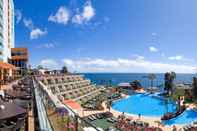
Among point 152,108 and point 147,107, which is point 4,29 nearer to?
point 147,107

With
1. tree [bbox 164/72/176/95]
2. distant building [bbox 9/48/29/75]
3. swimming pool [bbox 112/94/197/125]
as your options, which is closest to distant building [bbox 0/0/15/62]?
distant building [bbox 9/48/29/75]

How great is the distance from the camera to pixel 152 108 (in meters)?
37.0

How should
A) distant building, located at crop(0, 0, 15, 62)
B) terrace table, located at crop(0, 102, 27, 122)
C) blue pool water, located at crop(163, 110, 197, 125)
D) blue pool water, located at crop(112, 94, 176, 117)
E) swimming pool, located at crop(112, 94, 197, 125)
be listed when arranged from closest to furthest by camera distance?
terrace table, located at crop(0, 102, 27, 122) → blue pool water, located at crop(163, 110, 197, 125) → swimming pool, located at crop(112, 94, 197, 125) → blue pool water, located at crop(112, 94, 176, 117) → distant building, located at crop(0, 0, 15, 62)

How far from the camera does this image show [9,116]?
15.0ft

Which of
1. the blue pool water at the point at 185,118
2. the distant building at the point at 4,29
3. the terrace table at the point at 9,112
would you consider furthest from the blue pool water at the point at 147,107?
the terrace table at the point at 9,112

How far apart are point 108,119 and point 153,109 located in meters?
12.7

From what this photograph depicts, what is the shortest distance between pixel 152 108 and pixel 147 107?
100 centimetres

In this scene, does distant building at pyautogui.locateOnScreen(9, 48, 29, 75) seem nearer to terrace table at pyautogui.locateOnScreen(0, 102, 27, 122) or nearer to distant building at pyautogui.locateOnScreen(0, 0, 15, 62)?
distant building at pyautogui.locateOnScreen(0, 0, 15, 62)

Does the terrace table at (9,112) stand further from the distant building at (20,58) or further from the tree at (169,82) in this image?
the distant building at (20,58)

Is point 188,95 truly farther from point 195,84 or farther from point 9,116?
point 9,116

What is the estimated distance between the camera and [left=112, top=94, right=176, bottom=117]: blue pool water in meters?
33.6

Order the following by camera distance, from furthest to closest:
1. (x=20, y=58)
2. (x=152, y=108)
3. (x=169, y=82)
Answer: (x=20, y=58), (x=169, y=82), (x=152, y=108)

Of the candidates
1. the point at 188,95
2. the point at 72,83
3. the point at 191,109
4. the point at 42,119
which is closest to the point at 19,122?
the point at 42,119

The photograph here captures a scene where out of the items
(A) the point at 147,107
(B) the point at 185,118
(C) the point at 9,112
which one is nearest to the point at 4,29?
(A) the point at 147,107
